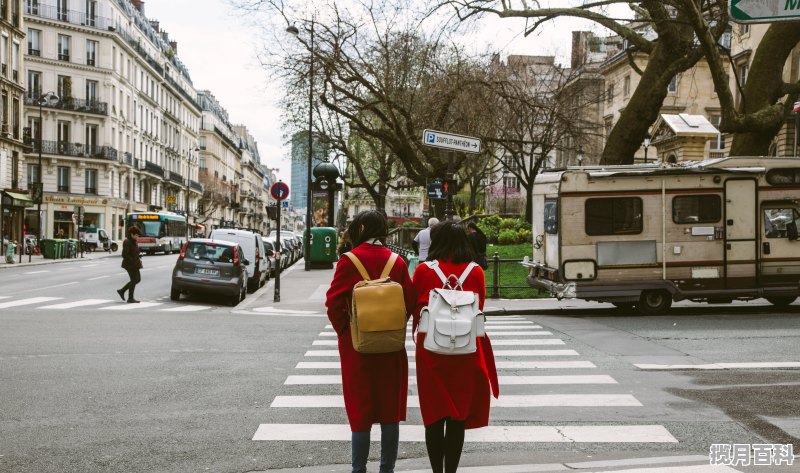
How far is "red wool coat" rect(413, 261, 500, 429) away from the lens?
4.81 meters

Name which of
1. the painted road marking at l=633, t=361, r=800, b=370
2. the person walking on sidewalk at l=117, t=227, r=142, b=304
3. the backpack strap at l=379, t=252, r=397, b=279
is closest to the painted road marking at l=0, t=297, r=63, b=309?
the person walking on sidewalk at l=117, t=227, r=142, b=304

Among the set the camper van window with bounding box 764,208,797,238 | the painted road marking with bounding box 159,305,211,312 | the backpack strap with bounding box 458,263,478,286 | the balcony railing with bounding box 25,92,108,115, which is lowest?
the painted road marking with bounding box 159,305,211,312

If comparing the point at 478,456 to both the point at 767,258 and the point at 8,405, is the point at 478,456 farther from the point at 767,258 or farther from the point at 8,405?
the point at 767,258

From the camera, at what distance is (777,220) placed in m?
16.5

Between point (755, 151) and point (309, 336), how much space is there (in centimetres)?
1206

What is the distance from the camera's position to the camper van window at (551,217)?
16500 mm

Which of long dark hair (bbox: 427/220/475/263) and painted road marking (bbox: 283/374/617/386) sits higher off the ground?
long dark hair (bbox: 427/220/475/263)

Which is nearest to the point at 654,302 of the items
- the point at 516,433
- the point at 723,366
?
the point at 723,366

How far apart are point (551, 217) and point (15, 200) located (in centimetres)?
4264

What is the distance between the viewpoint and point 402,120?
32.0m

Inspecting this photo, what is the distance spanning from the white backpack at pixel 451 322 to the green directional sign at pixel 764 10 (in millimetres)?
2245

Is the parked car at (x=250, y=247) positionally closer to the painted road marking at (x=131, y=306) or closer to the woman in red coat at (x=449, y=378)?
the painted road marking at (x=131, y=306)

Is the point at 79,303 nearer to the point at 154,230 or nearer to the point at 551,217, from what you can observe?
the point at 551,217

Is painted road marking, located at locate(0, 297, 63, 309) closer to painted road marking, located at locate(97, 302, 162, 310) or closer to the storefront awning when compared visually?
painted road marking, located at locate(97, 302, 162, 310)
